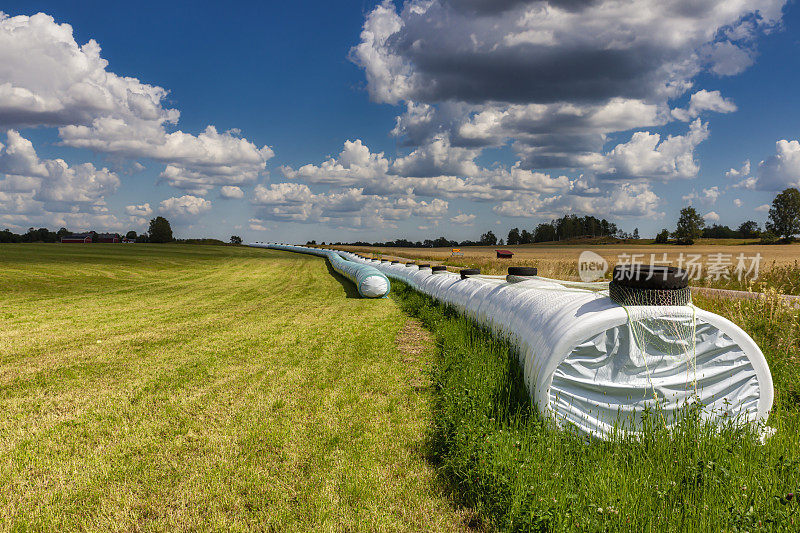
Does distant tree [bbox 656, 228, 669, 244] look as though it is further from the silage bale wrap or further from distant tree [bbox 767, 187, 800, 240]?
the silage bale wrap

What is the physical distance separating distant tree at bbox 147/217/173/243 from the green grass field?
4938 inches

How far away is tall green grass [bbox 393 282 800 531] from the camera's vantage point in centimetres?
366

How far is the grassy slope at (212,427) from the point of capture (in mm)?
4375

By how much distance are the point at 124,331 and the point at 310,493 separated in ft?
35.3

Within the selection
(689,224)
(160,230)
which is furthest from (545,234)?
(160,230)

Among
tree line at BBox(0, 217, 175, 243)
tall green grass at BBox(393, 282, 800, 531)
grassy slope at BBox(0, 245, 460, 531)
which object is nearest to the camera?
tall green grass at BBox(393, 282, 800, 531)

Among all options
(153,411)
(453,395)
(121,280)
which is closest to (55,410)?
(153,411)

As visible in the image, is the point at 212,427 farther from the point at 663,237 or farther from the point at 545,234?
the point at 545,234

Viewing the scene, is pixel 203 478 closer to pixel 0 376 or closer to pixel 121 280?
pixel 0 376

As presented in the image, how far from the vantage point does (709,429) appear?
15.7 ft

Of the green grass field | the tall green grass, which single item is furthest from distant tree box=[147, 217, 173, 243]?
the tall green grass

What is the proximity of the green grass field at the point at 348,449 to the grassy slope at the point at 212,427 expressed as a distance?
27mm

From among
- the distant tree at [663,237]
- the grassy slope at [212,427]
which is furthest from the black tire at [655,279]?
the distant tree at [663,237]

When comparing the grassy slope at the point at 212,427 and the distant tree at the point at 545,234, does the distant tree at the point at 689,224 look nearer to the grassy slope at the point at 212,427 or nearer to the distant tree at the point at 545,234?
the distant tree at the point at 545,234
